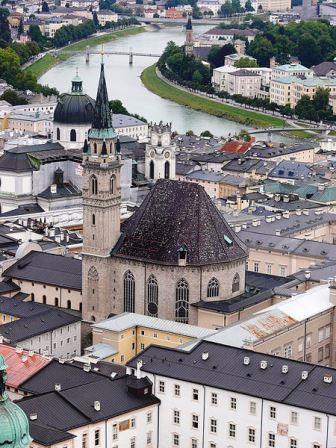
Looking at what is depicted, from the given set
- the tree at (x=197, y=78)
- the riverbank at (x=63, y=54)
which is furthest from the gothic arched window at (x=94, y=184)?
the riverbank at (x=63, y=54)

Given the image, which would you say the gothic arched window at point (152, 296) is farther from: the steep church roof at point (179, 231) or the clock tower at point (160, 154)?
the clock tower at point (160, 154)

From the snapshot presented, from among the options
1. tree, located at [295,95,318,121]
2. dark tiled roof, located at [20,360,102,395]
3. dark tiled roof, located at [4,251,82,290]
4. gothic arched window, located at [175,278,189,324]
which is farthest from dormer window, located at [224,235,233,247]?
tree, located at [295,95,318,121]

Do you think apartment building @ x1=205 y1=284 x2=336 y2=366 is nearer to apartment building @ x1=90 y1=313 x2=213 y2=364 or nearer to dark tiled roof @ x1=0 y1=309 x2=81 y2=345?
→ apartment building @ x1=90 y1=313 x2=213 y2=364

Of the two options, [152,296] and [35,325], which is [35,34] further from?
[35,325]

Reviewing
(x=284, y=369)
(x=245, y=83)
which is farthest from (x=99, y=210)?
(x=245, y=83)

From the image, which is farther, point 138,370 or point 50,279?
point 50,279

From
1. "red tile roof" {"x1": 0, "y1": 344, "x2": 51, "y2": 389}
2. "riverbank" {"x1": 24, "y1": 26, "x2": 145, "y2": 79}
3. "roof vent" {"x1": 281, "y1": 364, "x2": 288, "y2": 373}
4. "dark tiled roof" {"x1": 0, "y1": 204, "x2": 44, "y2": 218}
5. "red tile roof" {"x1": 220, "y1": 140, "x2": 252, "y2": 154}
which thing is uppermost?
"roof vent" {"x1": 281, "y1": 364, "x2": 288, "y2": 373}
